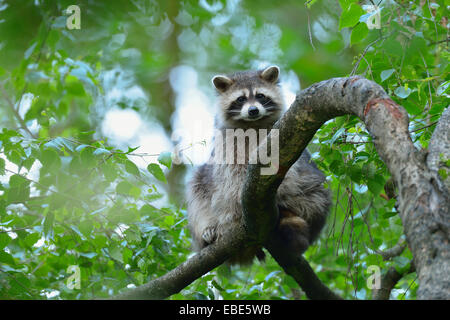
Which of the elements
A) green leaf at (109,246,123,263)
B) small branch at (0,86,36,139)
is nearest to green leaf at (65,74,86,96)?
small branch at (0,86,36,139)

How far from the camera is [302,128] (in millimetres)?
3404

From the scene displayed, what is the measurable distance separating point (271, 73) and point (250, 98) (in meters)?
0.53

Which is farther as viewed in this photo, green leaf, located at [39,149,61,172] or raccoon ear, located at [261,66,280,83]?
raccoon ear, located at [261,66,280,83]

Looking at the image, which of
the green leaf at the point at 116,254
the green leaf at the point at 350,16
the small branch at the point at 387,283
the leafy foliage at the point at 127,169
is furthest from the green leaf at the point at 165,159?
the small branch at the point at 387,283

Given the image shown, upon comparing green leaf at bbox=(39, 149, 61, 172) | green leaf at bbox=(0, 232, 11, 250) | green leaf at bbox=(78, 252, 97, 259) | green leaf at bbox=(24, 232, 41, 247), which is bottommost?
green leaf at bbox=(78, 252, 97, 259)

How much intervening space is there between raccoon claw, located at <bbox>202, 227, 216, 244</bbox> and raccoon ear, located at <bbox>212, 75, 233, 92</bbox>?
2036 mm

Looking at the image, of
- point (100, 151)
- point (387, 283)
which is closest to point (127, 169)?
point (100, 151)

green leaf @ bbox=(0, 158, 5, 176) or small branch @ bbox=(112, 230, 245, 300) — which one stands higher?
green leaf @ bbox=(0, 158, 5, 176)

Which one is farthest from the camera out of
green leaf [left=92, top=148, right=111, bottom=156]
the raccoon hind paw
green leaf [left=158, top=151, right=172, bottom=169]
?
the raccoon hind paw

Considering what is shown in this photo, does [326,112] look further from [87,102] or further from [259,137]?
[87,102]

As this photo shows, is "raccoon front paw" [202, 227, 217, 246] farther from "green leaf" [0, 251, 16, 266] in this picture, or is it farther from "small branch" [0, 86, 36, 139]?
"small branch" [0, 86, 36, 139]

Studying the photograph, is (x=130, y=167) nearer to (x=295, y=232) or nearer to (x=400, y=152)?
(x=295, y=232)

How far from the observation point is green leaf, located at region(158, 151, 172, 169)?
13.1 feet
